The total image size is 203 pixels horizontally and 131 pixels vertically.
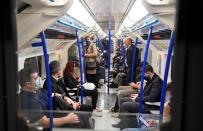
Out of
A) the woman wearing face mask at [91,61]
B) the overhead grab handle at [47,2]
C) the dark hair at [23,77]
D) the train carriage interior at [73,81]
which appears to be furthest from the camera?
the woman wearing face mask at [91,61]

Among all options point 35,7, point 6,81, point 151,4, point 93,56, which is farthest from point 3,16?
point 93,56

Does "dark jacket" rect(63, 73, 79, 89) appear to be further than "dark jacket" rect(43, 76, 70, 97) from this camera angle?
Yes

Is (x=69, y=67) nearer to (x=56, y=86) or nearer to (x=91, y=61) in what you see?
(x=56, y=86)

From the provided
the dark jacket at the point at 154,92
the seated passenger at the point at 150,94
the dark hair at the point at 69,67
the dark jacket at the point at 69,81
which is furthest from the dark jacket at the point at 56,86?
the dark jacket at the point at 154,92

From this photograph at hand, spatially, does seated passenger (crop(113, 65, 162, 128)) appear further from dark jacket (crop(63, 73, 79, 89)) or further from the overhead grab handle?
the overhead grab handle

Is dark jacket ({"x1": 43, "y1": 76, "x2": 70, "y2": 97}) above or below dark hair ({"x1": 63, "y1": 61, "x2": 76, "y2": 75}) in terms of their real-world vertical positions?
below

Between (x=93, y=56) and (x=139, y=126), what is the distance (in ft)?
14.9

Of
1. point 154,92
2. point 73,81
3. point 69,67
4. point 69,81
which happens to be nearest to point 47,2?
point 154,92

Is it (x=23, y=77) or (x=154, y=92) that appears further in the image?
(x=154, y=92)

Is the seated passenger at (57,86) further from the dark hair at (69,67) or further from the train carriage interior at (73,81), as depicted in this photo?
the dark hair at (69,67)

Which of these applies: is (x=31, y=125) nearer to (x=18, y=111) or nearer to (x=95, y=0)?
(x=18, y=111)

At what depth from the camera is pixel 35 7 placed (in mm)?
2562

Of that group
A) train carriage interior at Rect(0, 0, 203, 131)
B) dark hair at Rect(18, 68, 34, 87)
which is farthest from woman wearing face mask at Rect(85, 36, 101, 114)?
dark hair at Rect(18, 68, 34, 87)

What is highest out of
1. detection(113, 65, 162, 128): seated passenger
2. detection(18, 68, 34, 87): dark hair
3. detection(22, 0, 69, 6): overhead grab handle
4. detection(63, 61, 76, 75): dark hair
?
detection(22, 0, 69, 6): overhead grab handle
